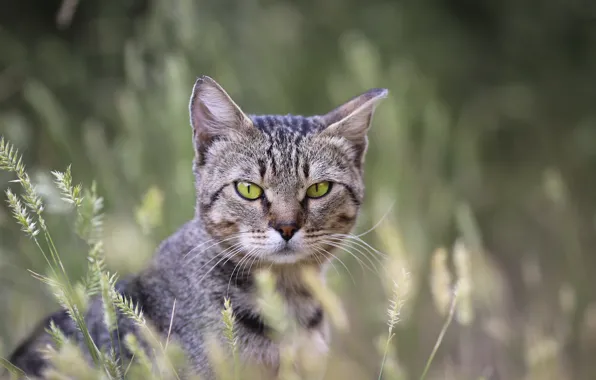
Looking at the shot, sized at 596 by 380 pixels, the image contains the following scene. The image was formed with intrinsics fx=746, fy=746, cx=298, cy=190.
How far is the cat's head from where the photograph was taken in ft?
8.65

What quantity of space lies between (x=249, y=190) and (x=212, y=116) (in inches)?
13.1

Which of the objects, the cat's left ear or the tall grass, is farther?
the cat's left ear

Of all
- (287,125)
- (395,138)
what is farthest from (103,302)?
(395,138)

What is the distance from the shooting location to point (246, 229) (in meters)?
2.65

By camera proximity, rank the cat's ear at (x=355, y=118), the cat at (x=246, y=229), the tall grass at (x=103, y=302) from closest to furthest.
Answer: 1. the tall grass at (x=103, y=302)
2. the cat at (x=246, y=229)
3. the cat's ear at (x=355, y=118)

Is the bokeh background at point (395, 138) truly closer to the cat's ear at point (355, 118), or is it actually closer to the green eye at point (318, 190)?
the green eye at point (318, 190)

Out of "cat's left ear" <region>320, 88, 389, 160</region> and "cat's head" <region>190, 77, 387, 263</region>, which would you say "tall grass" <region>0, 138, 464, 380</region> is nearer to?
"cat's head" <region>190, 77, 387, 263</region>

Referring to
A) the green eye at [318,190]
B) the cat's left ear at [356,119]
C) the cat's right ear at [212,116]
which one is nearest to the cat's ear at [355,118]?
the cat's left ear at [356,119]

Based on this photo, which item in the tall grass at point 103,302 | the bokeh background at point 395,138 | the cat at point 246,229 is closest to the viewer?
the tall grass at point 103,302

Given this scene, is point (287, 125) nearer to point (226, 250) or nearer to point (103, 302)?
point (226, 250)

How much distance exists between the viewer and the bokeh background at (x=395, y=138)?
10.5ft

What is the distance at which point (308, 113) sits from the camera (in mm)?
5105

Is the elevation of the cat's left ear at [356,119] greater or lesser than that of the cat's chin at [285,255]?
greater

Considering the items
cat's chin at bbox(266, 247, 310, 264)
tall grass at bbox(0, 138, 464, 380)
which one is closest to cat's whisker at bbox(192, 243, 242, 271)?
cat's chin at bbox(266, 247, 310, 264)
